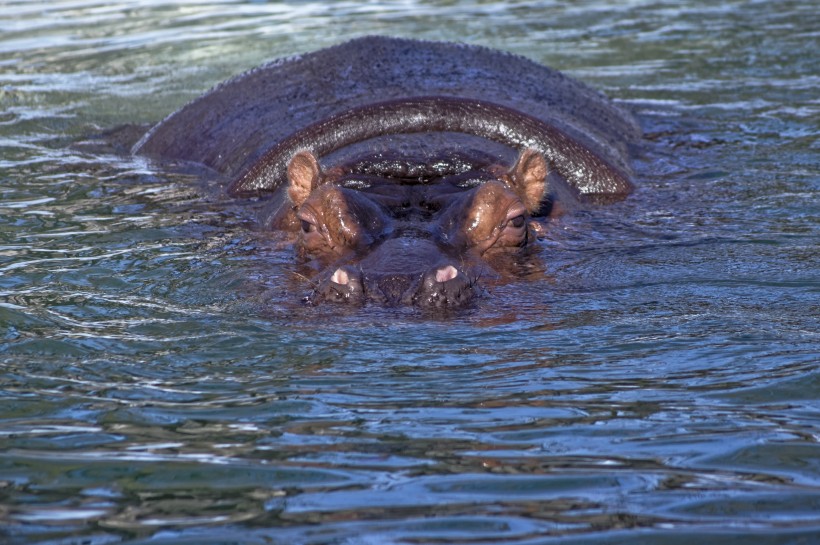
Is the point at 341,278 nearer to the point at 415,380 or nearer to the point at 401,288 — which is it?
the point at 401,288

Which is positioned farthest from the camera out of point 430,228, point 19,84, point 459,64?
point 19,84

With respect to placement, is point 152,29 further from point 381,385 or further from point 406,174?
point 381,385

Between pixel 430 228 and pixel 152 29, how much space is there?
36.7 ft

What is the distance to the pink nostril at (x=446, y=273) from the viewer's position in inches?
184

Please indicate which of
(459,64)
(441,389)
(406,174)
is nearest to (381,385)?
(441,389)

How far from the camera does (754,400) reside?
12.6 ft

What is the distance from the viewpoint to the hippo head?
15.4 feet

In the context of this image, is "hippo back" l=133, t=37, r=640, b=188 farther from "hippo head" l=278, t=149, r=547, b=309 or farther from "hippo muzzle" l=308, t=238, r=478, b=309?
"hippo muzzle" l=308, t=238, r=478, b=309

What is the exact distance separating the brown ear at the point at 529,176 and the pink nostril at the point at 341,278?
157cm

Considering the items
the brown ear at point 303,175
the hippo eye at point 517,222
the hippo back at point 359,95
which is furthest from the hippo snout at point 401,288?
the hippo back at point 359,95

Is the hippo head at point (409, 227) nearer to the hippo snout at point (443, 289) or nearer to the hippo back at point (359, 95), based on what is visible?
the hippo snout at point (443, 289)

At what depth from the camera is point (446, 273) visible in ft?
15.4

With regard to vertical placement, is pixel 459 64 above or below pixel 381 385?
above

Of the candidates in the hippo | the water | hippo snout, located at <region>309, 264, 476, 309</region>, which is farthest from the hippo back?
hippo snout, located at <region>309, 264, 476, 309</region>
